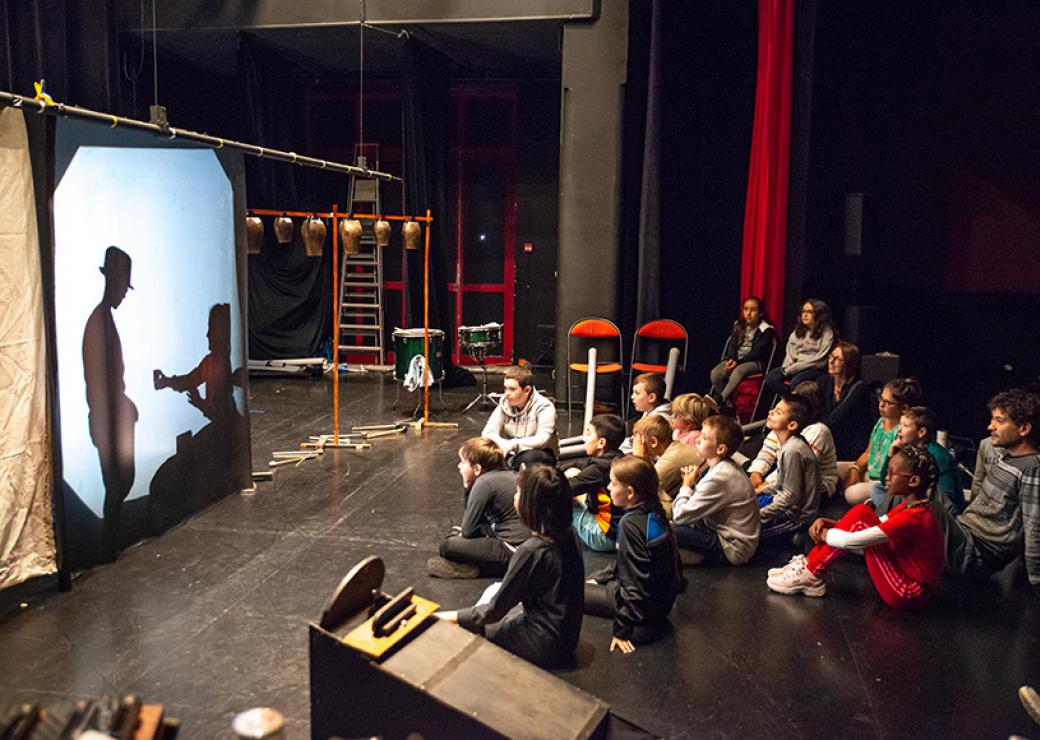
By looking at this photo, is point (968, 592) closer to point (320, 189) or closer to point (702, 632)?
point (702, 632)

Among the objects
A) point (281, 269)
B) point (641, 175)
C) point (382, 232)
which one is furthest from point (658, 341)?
point (281, 269)

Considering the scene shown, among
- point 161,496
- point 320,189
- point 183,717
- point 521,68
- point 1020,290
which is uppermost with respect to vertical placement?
point 521,68

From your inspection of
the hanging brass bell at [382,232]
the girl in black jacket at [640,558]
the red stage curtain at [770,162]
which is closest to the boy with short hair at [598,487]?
the girl in black jacket at [640,558]

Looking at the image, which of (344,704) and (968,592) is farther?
(968,592)

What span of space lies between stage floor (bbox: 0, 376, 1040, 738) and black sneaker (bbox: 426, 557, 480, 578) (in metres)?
0.05

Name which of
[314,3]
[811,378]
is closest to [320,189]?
[314,3]

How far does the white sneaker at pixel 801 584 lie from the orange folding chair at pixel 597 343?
12.8ft

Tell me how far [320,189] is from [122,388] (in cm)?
701

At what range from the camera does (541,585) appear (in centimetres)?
338

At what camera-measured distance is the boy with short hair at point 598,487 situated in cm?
485

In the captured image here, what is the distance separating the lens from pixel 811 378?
6.98m

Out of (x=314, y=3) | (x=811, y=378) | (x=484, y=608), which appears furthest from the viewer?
(x=314, y=3)

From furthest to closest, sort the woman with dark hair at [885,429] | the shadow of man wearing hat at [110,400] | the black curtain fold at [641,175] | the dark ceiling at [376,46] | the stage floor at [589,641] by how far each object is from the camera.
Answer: the dark ceiling at [376,46], the black curtain fold at [641,175], the woman with dark hair at [885,429], the shadow of man wearing hat at [110,400], the stage floor at [589,641]

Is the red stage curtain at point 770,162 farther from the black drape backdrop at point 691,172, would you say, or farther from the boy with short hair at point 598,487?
the boy with short hair at point 598,487
